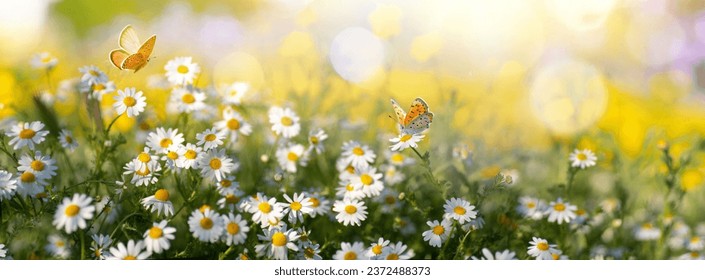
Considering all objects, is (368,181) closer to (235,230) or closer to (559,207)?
(235,230)

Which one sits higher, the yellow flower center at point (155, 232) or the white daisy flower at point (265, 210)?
the white daisy flower at point (265, 210)

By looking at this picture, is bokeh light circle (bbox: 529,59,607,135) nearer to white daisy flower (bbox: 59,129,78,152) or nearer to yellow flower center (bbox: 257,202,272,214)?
yellow flower center (bbox: 257,202,272,214)

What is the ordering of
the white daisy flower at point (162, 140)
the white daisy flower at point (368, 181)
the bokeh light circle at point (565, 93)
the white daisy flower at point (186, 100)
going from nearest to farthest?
the white daisy flower at point (162, 140) < the white daisy flower at point (368, 181) < the white daisy flower at point (186, 100) < the bokeh light circle at point (565, 93)

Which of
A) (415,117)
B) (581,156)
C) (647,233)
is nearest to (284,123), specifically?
(415,117)

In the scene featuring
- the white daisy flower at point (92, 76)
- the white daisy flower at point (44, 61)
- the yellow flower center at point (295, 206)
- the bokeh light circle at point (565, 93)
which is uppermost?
the bokeh light circle at point (565, 93)

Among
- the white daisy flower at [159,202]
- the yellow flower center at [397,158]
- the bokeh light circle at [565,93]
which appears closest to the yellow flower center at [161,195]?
the white daisy flower at [159,202]

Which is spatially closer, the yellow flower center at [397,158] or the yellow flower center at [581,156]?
the yellow flower center at [581,156]

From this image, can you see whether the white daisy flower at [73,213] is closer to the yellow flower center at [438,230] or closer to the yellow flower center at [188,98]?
the yellow flower center at [188,98]

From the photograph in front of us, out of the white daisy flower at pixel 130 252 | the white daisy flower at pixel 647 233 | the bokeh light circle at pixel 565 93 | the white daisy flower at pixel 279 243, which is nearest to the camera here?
the white daisy flower at pixel 130 252
